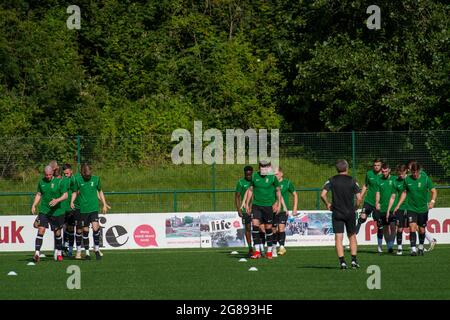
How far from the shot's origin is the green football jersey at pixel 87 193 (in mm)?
22375

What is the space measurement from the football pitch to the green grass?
737cm

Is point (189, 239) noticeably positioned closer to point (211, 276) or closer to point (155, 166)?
point (155, 166)

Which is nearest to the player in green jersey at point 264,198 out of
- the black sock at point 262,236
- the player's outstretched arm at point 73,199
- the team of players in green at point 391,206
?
the black sock at point 262,236

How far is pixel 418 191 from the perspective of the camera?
2220 cm

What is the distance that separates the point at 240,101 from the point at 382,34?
20.1ft

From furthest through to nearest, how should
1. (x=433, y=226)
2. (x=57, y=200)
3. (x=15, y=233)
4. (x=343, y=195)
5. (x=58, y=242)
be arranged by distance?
(x=15, y=233) < (x=433, y=226) < (x=58, y=242) < (x=57, y=200) < (x=343, y=195)

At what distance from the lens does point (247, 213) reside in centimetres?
2303

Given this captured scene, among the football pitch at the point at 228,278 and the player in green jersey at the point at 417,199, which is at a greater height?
the player in green jersey at the point at 417,199

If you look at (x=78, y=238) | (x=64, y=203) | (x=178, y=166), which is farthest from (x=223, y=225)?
(x=64, y=203)

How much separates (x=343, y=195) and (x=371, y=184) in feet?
21.2

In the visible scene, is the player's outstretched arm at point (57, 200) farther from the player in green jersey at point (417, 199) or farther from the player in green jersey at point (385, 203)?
the player in green jersey at point (417, 199)

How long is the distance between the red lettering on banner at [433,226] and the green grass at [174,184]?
2846mm

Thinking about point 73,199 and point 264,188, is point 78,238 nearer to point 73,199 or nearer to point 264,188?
point 73,199

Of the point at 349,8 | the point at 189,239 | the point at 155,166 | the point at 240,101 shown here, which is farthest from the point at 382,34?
the point at 189,239
